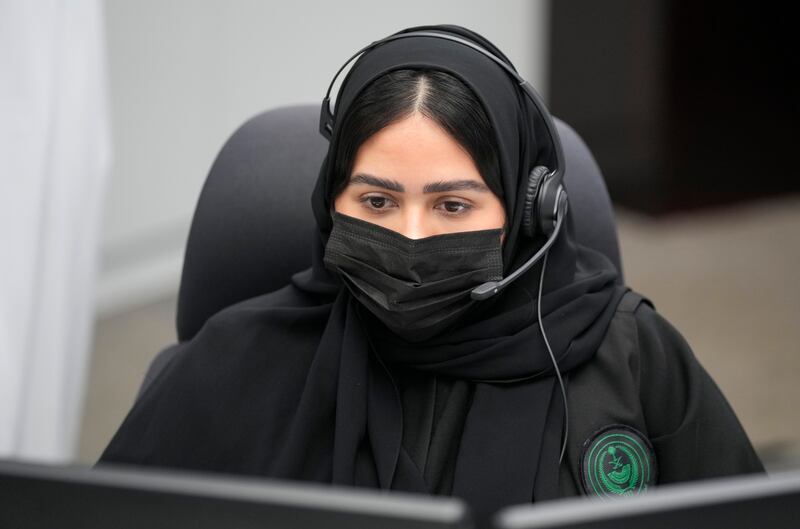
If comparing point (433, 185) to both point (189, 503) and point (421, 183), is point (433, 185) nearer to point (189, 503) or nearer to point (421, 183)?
point (421, 183)

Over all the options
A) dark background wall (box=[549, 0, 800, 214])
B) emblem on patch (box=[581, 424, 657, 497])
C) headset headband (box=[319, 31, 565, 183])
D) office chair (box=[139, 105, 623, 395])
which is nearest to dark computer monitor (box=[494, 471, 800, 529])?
emblem on patch (box=[581, 424, 657, 497])

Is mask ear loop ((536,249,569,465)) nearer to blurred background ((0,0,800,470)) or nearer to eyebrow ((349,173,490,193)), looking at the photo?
eyebrow ((349,173,490,193))

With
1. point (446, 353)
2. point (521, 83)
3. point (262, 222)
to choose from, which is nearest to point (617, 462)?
point (446, 353)

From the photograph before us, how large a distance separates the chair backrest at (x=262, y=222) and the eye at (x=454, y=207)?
13.7 inches

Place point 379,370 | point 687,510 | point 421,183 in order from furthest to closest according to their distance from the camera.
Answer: point 379,370
point 421,183
point 687,510

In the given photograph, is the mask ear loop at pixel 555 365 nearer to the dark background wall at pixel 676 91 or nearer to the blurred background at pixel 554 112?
the blurred background at pixel 554 112

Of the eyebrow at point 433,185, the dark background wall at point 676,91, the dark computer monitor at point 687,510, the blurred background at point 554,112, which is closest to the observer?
the dark computer monitor at point 687,510

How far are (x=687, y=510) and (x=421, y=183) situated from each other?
655mm

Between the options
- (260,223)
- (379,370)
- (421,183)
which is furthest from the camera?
(260,223)

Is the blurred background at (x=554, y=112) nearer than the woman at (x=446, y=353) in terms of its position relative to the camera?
No

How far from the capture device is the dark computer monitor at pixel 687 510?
63 centimetres

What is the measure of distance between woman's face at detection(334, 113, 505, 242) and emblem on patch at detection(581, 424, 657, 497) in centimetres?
28

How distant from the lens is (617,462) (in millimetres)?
1271

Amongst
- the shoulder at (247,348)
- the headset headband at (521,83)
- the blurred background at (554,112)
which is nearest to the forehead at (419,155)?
the headset headband at (521,83)
